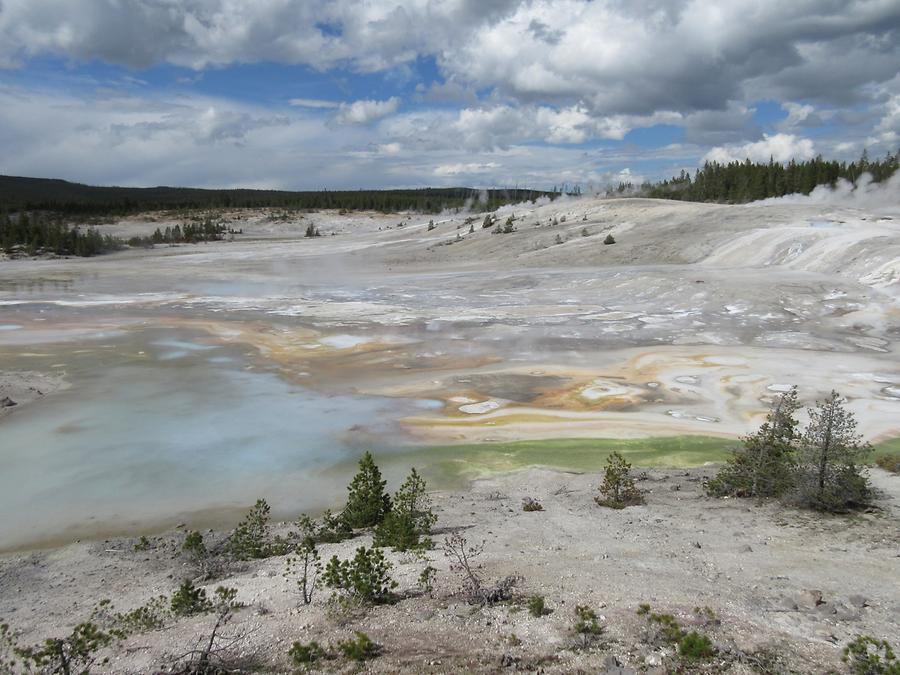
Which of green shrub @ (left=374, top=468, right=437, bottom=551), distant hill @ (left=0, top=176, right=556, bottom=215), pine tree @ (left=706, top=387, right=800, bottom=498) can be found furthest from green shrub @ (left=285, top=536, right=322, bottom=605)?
distant hill @ (left=0, top=176, right=556, bottom=215)

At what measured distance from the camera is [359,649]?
482 centimetres

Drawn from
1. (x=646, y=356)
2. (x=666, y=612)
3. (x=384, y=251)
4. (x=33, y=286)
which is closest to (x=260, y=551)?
(x=666, y=612)

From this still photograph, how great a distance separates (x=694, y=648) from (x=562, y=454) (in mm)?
6952

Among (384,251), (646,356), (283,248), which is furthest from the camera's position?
(283,248)

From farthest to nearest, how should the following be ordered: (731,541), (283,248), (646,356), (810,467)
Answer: (283,248) < (646,356) < (810,467) < (731,541)

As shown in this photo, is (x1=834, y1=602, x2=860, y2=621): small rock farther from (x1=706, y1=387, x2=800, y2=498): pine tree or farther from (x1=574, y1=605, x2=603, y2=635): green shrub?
(x1=706, y1=387, x2=800, y2=498): pine tree

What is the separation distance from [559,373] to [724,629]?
1108 centimetres

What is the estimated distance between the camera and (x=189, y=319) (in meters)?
23.6

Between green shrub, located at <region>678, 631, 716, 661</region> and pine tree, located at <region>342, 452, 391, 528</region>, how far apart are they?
471 centimetres

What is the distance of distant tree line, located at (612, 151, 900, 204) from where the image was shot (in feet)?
207

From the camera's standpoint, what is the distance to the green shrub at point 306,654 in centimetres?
475

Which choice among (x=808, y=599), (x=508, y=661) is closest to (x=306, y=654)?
(x=508, y=661)

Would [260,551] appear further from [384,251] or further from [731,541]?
[384,251]

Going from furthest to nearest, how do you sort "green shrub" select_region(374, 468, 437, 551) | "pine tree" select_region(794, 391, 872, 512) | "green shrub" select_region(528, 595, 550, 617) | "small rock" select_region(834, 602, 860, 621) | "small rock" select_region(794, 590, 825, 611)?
"pine tree" select_region(794, 391, 872, 512)
"green shrub" select_region(374, 468, 437, 551)
"small rock" select_region(794, 590, 825, 611)
"green shrub" select_region(528, 595, 550, 617)
"small rock" select_region(834, 602, 860, 621)
